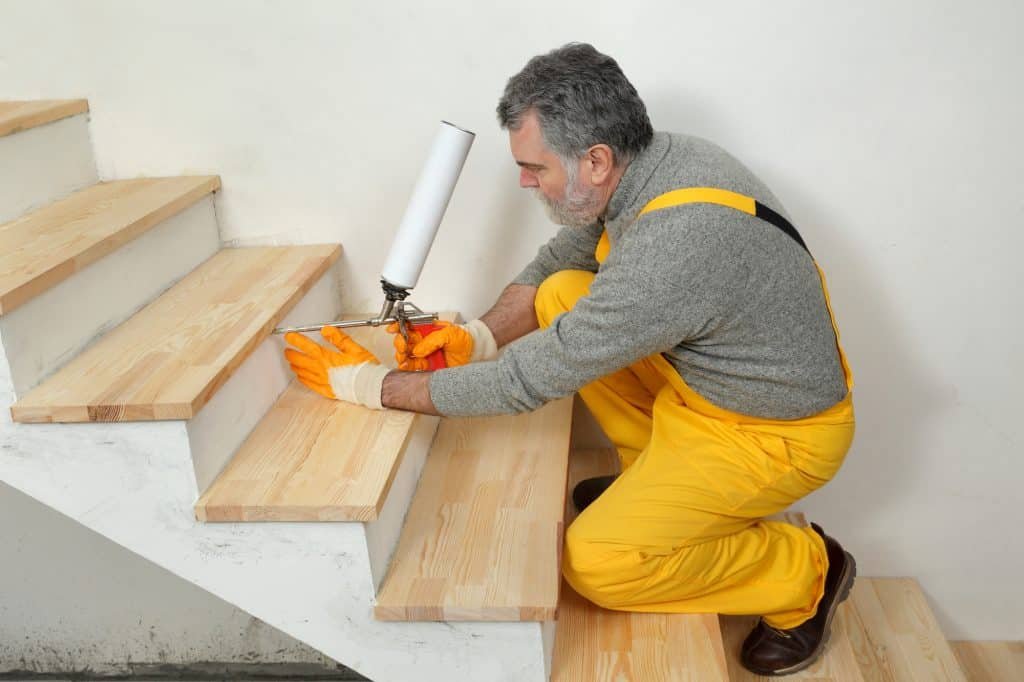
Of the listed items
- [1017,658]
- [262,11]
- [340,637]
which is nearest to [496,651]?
[340,637]

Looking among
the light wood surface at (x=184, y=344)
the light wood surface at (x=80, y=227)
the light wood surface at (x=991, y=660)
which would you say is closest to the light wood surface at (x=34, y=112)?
the light wood surface at (x=80, y=227)

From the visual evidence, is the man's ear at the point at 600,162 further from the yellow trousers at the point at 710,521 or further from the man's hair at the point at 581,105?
the yellow trousers at the point at 710,521

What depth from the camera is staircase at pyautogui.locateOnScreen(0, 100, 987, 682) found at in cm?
156

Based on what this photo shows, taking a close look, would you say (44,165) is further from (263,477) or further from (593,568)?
(593,568)

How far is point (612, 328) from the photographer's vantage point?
1.60m

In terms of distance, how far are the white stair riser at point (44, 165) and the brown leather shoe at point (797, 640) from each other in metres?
1.60

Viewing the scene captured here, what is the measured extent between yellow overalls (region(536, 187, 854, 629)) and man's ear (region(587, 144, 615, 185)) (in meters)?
0.33

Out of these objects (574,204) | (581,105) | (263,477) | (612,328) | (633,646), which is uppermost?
(581,105)

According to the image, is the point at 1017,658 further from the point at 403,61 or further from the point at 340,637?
the point at 403,61

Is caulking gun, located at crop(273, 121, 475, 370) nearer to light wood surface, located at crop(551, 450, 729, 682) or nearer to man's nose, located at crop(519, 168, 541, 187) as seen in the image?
man's nose, located at crop(519, 168, 541, 187)

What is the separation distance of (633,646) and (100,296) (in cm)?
109

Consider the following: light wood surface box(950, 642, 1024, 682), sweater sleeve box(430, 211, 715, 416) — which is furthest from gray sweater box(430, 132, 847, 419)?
light wood surface box(950, 642, 1024, 682)

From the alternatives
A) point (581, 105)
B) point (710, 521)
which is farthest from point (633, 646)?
point (581, 105)

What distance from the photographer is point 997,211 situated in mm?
2119
